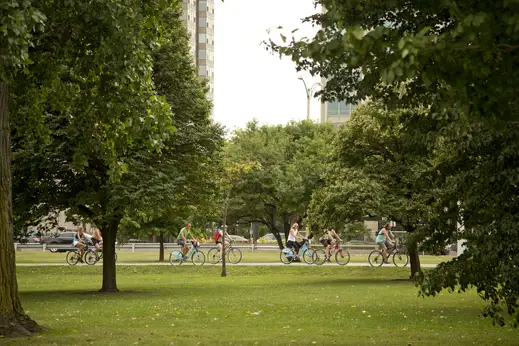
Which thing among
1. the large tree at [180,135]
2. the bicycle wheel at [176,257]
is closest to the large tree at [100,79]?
the large tree at [180,135]

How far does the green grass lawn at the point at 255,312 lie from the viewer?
13.4 meters

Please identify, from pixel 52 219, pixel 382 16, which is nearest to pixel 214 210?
pixel 52 219

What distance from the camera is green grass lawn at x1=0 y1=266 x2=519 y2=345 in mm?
13375

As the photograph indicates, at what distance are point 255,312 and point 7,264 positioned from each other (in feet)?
18.7

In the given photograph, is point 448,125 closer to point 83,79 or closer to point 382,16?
point 382,16

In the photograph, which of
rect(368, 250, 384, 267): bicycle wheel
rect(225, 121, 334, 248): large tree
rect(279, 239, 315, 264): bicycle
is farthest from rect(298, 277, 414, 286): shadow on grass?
rect(225, 121, 334, 248): large tree

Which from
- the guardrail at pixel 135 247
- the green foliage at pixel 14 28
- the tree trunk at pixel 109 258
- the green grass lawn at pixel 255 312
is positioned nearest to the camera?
the green foliage at pixel 14 28

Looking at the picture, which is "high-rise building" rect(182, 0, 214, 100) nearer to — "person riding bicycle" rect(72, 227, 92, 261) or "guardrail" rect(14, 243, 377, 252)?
"guardrail" rect(14, 243, 377, 252)

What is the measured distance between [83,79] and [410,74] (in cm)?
1217

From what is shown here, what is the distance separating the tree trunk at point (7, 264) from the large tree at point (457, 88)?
15.9ft

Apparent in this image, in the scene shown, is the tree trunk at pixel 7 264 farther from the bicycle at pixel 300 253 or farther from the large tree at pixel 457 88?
the bicycle at pixel 300 253

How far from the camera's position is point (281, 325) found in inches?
608

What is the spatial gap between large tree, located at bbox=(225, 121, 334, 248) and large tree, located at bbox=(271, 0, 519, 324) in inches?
1758

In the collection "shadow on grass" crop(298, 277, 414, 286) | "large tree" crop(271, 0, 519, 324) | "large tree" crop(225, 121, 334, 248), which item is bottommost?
"shadow on grass" crop(298, 277, 414, 286)
